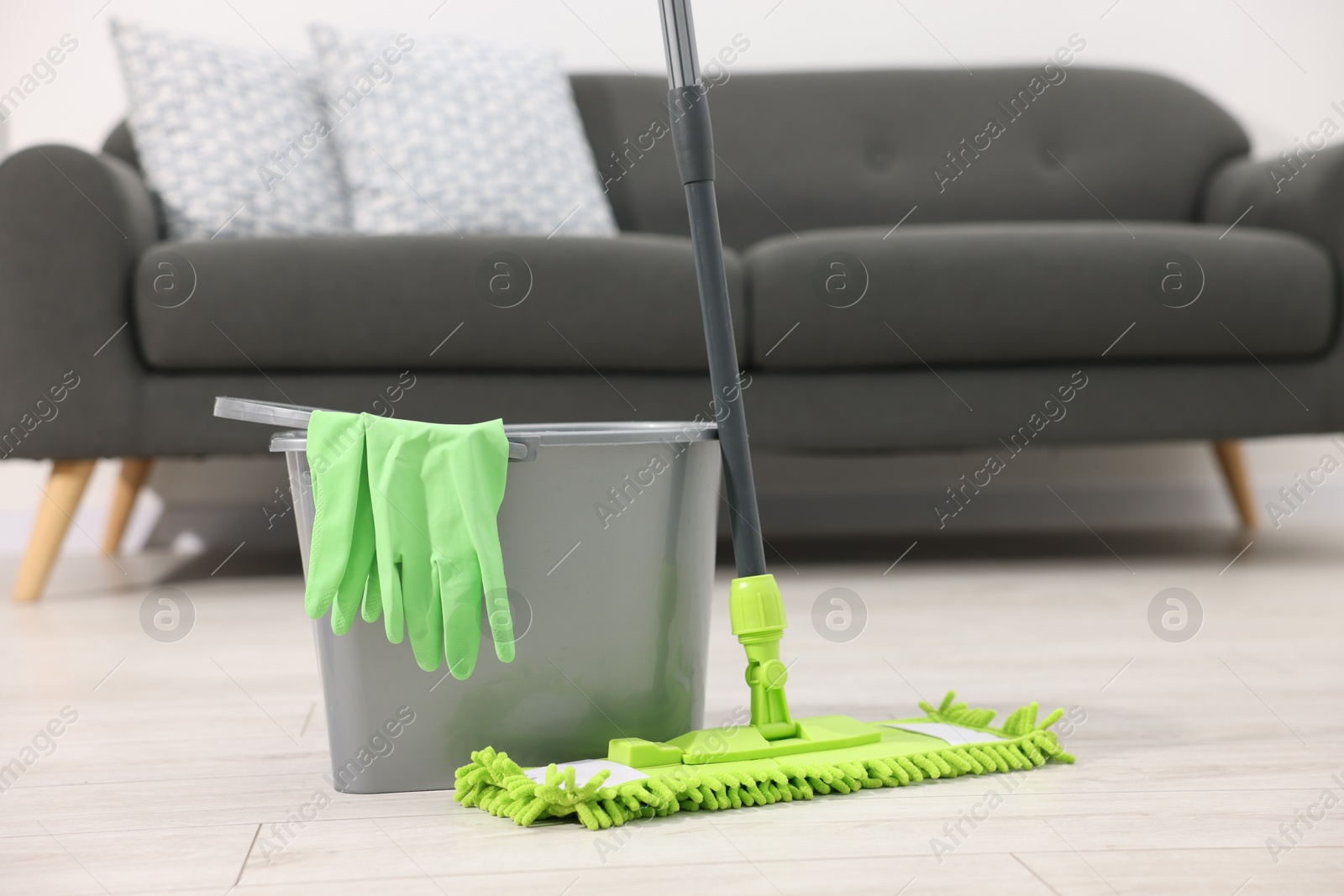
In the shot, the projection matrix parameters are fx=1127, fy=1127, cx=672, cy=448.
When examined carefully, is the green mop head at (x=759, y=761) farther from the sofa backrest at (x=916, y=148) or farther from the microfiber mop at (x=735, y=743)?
the sofa backrest at (x=916, y=148)

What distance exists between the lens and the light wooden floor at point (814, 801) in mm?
583

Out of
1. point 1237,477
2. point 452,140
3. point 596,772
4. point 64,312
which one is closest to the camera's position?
point 596,772

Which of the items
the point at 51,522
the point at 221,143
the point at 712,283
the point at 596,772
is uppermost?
the point at 221,143

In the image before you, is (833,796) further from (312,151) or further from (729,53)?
(729,53)

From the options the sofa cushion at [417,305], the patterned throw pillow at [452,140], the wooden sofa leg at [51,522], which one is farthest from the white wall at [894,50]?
the sofa cushion at [417,305]

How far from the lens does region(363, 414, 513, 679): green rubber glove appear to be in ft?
2.26

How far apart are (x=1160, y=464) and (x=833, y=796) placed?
1.99 m

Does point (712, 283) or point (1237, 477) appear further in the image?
point (1237, 477)

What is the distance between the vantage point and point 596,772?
686mm

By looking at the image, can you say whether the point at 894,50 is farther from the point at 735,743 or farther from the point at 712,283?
the point at 735,743

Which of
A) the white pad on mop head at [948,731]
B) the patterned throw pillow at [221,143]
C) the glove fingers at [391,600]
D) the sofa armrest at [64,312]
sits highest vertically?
the patterned throw pillow at [221,143]

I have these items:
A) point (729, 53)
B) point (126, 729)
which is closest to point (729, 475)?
point (126, 729)

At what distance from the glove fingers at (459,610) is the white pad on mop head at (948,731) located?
0.31 m

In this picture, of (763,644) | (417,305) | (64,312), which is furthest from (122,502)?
(763,644)
